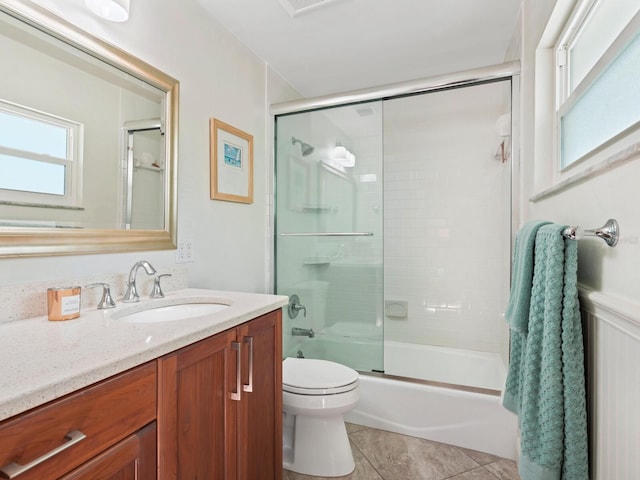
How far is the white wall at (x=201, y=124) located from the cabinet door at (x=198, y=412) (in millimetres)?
622

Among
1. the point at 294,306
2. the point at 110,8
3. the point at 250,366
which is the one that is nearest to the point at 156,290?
the point at 250,366

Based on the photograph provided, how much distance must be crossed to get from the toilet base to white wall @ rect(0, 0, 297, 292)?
86 cm

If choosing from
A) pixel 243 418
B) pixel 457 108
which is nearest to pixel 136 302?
pixel 243 418

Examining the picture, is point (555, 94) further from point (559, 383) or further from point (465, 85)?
point (559, 383)

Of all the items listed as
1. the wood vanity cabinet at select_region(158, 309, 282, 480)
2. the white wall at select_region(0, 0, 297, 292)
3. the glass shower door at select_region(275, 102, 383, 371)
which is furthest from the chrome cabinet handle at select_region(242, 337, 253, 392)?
the glass shower door at select_region(275, 102, 383, 371)

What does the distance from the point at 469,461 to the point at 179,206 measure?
190 cm

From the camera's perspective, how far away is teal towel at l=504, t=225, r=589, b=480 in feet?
2.99

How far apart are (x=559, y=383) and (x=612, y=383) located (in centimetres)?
12

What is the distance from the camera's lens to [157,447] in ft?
2.67

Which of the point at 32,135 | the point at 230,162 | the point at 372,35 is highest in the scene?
the point at 372,35

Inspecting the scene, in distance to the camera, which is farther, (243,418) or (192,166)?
(192,166)

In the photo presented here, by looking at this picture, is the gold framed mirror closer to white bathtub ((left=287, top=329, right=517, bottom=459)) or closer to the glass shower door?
the glass shower door

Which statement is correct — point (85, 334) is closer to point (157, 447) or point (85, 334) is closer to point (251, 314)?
point (157, 447)

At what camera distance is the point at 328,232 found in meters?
2.50
